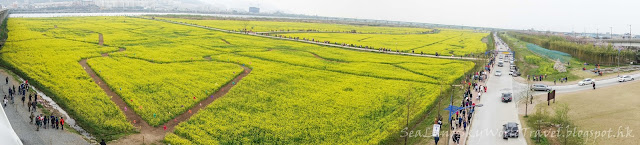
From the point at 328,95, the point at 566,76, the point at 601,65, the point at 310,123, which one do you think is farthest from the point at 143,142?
the point at 601,65

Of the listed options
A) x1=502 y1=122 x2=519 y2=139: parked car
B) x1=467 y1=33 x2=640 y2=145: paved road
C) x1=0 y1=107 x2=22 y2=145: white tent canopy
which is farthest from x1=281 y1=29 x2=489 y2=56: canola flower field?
x1=0 y1=107 x2=22 y2=145: white tent canopy

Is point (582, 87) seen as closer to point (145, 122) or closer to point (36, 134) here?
point (145, 122)

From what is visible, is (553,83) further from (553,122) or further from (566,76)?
(553,122)

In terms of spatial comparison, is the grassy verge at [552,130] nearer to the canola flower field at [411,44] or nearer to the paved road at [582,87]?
the paved road at [582,87]

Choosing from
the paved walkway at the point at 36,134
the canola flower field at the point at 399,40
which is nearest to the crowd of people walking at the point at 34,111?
the paved walkway at the point at 36,134

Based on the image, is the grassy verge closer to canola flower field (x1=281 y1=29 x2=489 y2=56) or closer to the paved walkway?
the paved walkway

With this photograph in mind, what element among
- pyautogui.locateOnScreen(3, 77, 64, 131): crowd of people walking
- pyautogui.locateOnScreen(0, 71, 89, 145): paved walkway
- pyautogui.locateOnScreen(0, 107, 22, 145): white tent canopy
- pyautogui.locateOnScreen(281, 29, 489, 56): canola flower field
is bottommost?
pyautogui.locateOnScreen(0, 71, 89, 145): paved walkway
